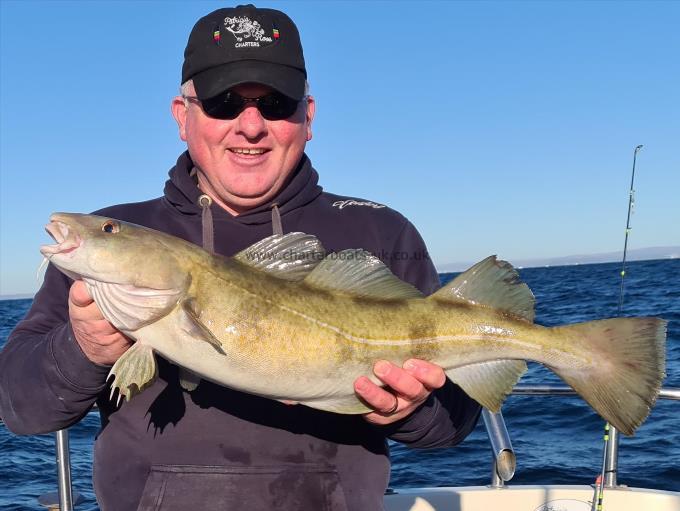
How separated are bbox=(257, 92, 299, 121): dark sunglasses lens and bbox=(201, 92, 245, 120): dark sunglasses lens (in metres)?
0.11

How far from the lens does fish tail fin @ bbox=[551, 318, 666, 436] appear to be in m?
3.22

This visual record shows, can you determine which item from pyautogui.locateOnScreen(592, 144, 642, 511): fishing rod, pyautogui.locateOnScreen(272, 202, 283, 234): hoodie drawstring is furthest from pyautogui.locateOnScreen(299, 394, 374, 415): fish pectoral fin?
pyautogui.locateOnScreen(592, 144, 642, 511): fishing rod

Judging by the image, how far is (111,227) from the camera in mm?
3004

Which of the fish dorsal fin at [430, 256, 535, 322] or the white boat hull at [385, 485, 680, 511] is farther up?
the fish dorsal fin at [430, 256, 535, 322]

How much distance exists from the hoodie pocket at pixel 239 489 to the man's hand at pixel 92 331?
62 centimetres

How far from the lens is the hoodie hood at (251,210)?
366cm

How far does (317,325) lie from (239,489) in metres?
0.84

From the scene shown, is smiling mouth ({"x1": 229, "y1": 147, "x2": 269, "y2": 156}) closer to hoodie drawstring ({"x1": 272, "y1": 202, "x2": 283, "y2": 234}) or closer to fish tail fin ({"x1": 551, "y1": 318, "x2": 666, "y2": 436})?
hoodie drawstring ({"x1": 272, "y1": 202, "x2": 283, "y2": 234})

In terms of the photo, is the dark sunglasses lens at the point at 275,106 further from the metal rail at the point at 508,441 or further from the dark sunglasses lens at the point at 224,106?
the metal rail at the point at 508,441

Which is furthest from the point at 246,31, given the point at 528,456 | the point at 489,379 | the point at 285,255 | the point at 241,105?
the point at 528,456

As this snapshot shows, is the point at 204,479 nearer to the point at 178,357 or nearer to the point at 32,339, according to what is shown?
the point at 178,357

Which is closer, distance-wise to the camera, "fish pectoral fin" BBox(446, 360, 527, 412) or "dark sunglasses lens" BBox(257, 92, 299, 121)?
"fish pectoral fin" BBox(446, 360, 527, 412)

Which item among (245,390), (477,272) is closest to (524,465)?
(477,272)

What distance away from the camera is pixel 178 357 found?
9.43 ft
